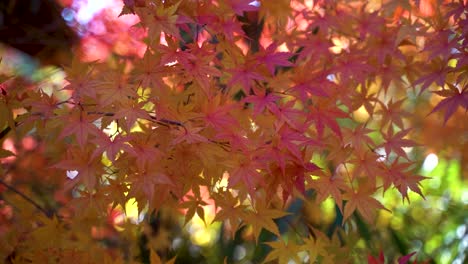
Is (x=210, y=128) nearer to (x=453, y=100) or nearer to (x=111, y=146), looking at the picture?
(x=111, y=146)

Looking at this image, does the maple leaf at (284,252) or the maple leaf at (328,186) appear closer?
the maple leaf at (328,186)

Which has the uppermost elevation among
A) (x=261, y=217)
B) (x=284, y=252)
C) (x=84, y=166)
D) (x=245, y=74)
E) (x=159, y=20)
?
(x=159, y=20)

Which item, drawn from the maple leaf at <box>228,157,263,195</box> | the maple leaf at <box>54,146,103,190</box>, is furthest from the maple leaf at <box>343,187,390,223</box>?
the maple leaf at <box>54,146,103,190</box>

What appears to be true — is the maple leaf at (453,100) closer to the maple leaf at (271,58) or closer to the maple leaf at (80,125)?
the maple leaf at (271,58)

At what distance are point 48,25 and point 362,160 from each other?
1.36m

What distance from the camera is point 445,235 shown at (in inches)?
78.9

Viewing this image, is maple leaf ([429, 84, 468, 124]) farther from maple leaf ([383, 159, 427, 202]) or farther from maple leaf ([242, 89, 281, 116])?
maple leaf ([242, 89, 281, 116])

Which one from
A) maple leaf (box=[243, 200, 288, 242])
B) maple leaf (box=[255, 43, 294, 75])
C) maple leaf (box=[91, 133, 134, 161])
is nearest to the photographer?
maple leaf (box=[91, 133, 134, 161])

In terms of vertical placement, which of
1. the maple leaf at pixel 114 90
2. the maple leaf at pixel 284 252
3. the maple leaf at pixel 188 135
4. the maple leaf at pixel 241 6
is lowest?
the maple leaf at pixel 284 252

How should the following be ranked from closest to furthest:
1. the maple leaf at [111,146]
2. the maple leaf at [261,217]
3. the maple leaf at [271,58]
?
the maple leaf at [111,146]
the maple leaf at [271,58]
the maple leaf at [261,217]

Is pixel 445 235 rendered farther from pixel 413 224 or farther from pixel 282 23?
pixel 282 23

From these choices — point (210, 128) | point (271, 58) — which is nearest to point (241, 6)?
point (271, 58)

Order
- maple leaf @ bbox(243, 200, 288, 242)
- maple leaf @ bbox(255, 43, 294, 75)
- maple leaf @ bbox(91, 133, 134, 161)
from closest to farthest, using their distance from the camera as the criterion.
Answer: maple leaf @ bbox(91, 133, 134, 161) → maple leaf @ bbox(255, 43, 294, 75) → maple leaf @ bbox(243, 200, 288, 242)

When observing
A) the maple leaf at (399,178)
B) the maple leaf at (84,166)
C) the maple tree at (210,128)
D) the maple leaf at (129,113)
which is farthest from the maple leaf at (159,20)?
the maple leaf at (399,178)
